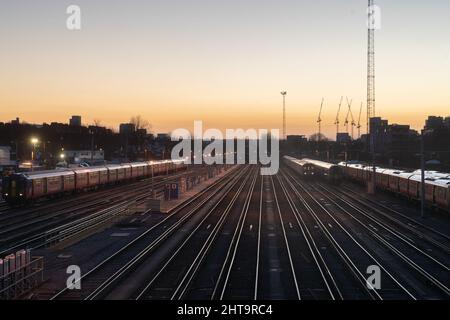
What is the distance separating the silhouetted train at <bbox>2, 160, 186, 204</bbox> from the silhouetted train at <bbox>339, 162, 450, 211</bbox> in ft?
90.6

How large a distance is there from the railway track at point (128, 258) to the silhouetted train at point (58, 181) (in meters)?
14.8

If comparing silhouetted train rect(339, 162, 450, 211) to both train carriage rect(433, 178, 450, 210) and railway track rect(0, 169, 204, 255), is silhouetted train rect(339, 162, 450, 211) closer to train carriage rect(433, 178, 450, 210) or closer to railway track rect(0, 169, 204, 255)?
train carriage rect(433, 178, 450, 210)

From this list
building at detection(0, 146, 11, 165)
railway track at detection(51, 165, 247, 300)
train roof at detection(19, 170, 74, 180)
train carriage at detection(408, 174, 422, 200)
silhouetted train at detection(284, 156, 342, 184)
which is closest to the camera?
railway track at detection(51, 165, 247, 300)

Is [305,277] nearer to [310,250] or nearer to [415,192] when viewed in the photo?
[310,250]

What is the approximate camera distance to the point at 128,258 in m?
26.1

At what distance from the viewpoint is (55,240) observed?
30.6 m

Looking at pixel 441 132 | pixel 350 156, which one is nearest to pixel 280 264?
pixel 441 132

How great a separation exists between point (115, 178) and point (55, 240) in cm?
4978

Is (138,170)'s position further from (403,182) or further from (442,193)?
(442,193)

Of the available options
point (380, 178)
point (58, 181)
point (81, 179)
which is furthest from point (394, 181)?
point (58, 181)

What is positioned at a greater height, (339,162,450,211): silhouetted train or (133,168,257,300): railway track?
(339,162,450,211): silhouetted train

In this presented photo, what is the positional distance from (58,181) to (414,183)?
36.6 meters

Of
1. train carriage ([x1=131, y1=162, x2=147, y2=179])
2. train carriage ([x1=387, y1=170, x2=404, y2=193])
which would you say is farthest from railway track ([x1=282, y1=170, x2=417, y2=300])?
train carriage ([x1=131, y1=162, x2=147, y2=179])

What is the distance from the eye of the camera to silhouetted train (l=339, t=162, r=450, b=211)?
42.6 m
